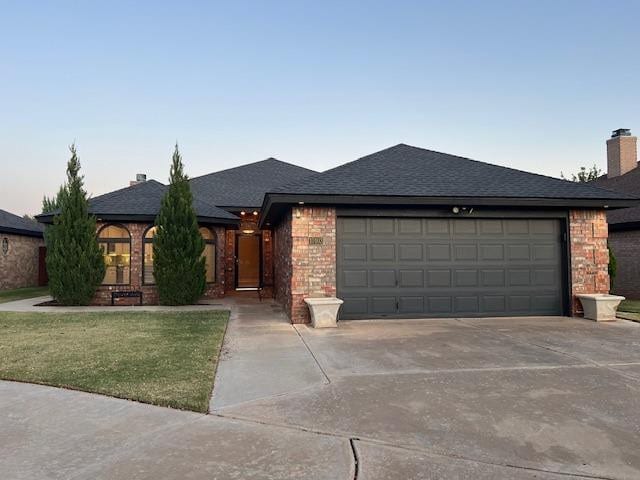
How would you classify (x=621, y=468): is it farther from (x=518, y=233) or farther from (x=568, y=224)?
(x=568, y=224)

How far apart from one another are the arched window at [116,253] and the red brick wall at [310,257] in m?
6.87

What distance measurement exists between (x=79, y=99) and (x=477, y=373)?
18365 millimetres

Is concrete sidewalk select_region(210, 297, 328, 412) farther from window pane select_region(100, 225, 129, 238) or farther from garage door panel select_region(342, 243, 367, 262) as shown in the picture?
window pane select_region(100, 225, 129, 238)

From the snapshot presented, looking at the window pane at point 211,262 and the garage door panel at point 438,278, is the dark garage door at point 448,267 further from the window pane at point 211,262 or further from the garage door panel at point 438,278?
the window pane at point 211,262

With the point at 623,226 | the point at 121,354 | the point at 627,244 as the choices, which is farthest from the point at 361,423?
the point at 627,244

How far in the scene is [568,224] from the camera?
31.1 feet

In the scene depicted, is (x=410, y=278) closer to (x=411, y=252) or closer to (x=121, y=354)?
(x=411, y=252)

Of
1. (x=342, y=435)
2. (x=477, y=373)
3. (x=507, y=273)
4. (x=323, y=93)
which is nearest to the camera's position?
(x=342, y=435)

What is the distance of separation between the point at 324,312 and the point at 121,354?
156 inches

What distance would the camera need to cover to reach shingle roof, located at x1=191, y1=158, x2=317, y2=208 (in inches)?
646

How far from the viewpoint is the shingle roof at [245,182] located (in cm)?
1641

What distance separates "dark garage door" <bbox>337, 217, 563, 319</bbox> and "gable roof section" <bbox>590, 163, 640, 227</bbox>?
6834mm

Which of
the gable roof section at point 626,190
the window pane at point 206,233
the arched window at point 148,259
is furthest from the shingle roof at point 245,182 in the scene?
the gable roof section at point 626,190

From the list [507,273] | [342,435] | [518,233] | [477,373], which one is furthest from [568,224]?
[342,435]
